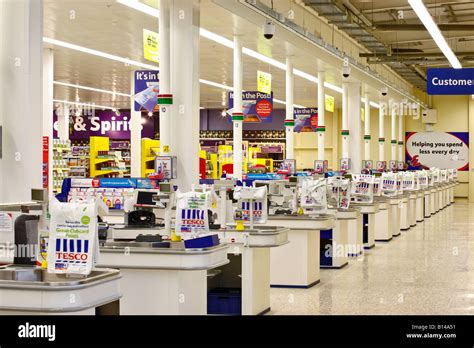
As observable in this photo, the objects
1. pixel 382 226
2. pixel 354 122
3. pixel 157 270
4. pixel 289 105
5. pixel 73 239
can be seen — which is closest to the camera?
pixel 73 239

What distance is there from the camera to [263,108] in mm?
20453

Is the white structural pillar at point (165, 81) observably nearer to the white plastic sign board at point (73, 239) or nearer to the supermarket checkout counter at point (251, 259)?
the supermarket checkout counter at point (251, 259)

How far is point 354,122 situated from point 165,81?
1400 centimetres

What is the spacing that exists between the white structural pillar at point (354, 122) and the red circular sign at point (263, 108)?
5478 mm

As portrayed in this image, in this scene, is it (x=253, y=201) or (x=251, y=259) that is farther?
(x=253, y=201)

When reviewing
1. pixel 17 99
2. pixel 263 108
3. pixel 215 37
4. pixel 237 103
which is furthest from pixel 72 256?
pixel 263 108

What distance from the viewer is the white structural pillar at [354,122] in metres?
25.2

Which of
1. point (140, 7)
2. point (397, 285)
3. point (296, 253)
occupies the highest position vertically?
point (140, 7)

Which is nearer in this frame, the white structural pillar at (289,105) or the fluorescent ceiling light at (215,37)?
the fluorescent ceiling light at (215,37)

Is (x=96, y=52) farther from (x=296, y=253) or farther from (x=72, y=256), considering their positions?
(x=72, y=256)

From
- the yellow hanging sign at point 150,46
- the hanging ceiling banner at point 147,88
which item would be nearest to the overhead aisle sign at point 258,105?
the hanging ceiling banner at point 147,88

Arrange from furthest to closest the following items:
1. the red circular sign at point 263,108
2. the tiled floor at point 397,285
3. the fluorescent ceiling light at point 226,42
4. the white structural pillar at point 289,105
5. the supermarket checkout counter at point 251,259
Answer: the red circular sign at point 263,108, the white structural pillar at point 289,105, the fluorescent ceiling light at point 226,42, the tiled floor at point 397,285, the supermarket checkout counter at point 251,259
